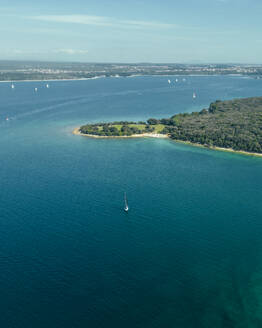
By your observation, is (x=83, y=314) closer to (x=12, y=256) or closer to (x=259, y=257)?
(x=12, y=256)

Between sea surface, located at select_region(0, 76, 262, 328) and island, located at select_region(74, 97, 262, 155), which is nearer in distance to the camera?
sea surface, located at select_region(0, 76, 262, 328)

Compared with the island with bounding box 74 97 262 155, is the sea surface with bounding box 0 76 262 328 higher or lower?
lower

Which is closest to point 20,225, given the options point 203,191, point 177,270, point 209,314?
point 177,270

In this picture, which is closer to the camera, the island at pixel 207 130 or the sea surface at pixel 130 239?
the sea surface at pixel 130 239

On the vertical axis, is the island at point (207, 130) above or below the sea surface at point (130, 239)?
above
